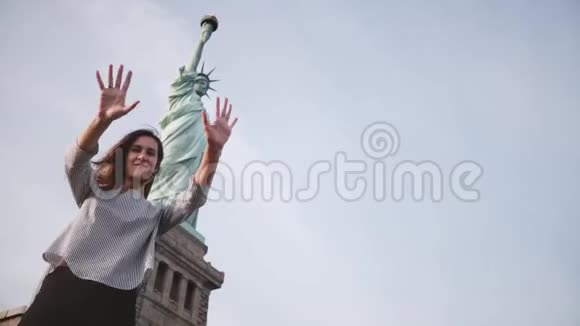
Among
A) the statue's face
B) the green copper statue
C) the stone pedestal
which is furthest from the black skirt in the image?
the statue's face

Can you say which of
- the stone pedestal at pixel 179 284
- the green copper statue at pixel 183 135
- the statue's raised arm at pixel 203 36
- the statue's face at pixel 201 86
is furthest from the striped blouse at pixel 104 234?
the statue's raised arm at pixel 203 36

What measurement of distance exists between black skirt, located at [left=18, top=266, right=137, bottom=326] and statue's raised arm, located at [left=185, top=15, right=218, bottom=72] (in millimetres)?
23112

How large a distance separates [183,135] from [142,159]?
18443 mm

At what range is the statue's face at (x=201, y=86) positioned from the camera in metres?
23.9

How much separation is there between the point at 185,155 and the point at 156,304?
6.43 m

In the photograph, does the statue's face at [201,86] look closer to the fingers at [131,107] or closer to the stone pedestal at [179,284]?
the stone pedestal at [179,284]

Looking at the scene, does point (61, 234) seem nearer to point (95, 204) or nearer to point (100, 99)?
point (95, 204)

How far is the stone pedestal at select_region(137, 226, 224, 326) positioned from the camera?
16.5 meters

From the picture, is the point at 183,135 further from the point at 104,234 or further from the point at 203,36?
the point at 104,234

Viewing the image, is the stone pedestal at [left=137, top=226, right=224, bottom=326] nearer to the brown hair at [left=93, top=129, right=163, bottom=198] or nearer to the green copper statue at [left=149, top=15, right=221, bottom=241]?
the green copper statue at [left=149, top=15, right=221, bottom=241]

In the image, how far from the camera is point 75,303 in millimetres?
2541

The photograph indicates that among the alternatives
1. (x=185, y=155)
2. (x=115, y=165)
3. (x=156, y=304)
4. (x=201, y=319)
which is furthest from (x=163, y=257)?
(x=115, y=165)

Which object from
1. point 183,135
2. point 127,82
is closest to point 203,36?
point 183,135

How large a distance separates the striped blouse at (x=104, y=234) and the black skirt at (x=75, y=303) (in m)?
0.04
